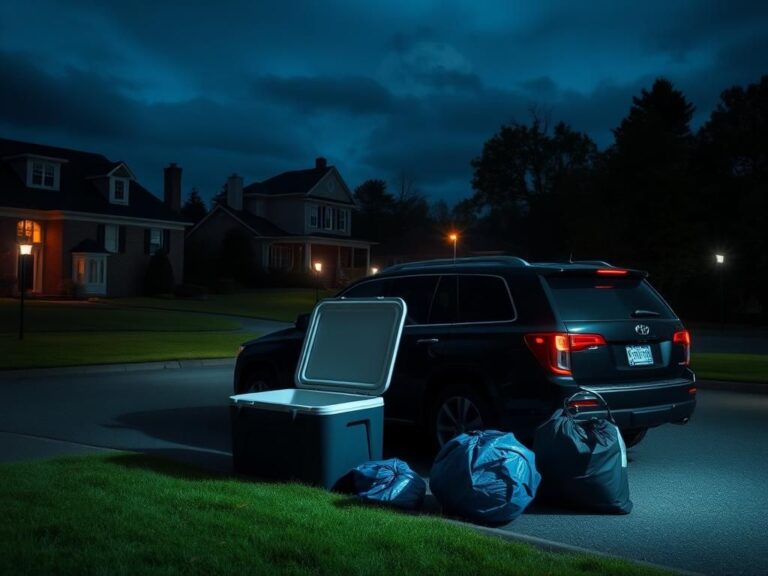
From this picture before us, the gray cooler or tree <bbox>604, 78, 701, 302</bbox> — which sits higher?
tree <bbox>604, 78, 701, 302</bbox>

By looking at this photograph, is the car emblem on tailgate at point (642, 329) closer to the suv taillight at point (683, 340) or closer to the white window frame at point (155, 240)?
the suv taillight at point (683, 340)

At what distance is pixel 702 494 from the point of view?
7023 mm

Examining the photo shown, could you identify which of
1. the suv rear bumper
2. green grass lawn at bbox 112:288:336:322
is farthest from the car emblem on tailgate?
green grass lawn at bbox 112:288:336:322

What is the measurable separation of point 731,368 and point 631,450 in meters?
9.88

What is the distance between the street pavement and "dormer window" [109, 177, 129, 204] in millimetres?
36456

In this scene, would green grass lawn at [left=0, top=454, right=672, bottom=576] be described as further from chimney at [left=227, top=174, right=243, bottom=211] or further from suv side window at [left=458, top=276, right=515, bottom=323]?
chimney at [left=227, top=174, right=243, bottom=211]

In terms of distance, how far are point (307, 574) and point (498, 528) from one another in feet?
6.13

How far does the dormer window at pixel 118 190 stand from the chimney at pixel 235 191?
484 inches

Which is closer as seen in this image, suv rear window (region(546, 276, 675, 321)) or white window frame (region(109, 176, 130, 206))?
suv rear window (region(546, 276, 675, 321))

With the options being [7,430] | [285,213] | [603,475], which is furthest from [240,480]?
[285,213]

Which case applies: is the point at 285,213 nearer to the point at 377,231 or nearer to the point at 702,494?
the point at 377,231

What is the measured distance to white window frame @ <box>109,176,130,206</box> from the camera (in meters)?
50.3

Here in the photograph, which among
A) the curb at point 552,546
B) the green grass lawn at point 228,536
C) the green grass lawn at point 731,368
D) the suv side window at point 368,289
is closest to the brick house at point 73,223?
the green grass lawn at point 731,368

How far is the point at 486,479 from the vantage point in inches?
227
